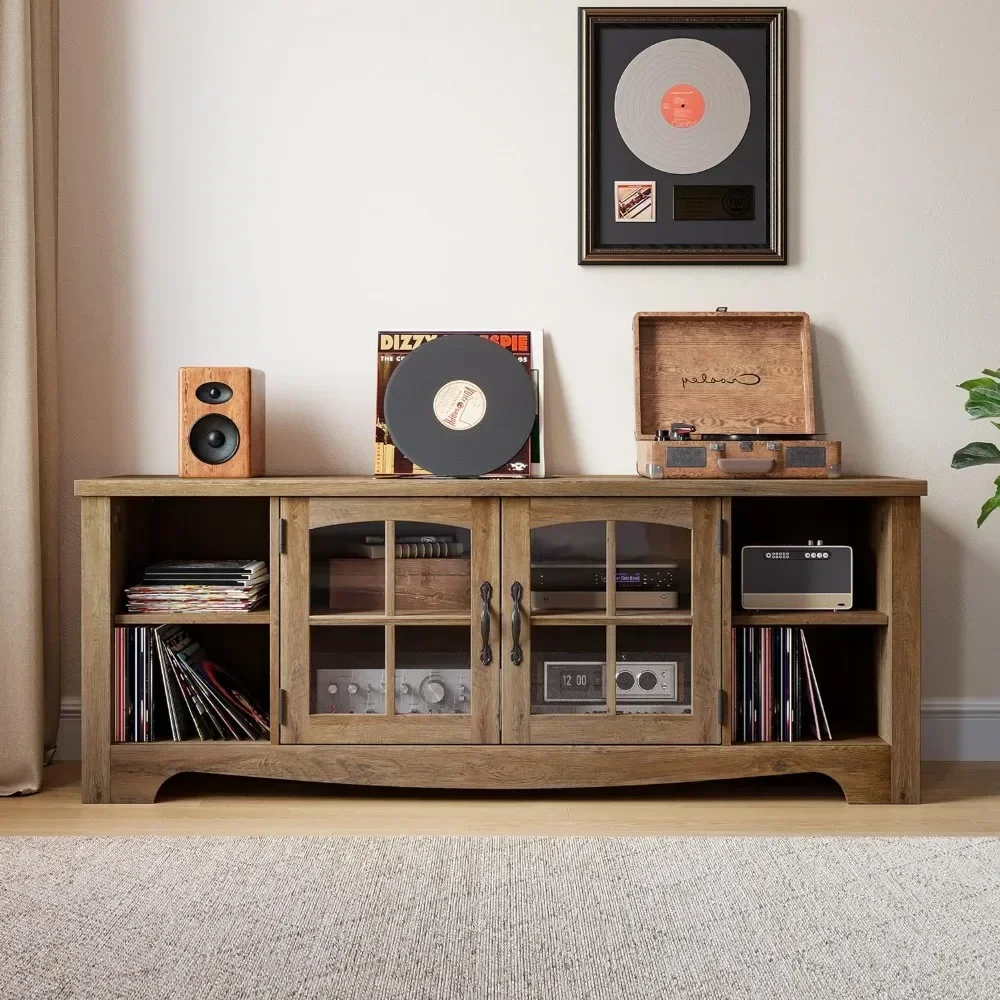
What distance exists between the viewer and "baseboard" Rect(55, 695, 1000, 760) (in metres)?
2.66

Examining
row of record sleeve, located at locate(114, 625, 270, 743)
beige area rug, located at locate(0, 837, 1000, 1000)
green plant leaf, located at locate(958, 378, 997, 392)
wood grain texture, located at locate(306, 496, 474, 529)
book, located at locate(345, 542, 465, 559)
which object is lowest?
beige area rug, located at locate(0, 837, 1000, 1000)

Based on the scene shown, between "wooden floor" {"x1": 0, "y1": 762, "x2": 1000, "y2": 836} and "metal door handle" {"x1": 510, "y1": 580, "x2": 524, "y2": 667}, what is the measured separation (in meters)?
0.34

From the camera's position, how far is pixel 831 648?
2.62m

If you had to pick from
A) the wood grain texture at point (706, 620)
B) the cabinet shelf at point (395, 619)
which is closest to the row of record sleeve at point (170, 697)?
the cabinet shelf at point (395, 619)

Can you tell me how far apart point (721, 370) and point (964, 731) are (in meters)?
1.14

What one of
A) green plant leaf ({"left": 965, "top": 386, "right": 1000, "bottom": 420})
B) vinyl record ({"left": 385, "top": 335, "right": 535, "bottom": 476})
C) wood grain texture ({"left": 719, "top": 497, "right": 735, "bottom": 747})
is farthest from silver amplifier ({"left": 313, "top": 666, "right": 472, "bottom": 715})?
green plant leaf ({"left": 965, "top": 386, "right": 1000, "bottom": 420})

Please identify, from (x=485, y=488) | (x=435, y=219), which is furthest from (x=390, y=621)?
(x=435, y=219)

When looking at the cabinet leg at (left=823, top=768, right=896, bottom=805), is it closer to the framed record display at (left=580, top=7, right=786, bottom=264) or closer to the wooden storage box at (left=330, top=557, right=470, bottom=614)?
the wooden storage box at (left=330, top=557, right=470, bottom=614)

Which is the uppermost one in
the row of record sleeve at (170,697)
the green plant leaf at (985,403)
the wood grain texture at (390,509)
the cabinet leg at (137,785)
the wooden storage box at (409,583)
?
the green plant leaf at (985,403)

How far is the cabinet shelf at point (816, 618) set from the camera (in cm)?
233

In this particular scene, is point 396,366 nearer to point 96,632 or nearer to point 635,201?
point 635,201

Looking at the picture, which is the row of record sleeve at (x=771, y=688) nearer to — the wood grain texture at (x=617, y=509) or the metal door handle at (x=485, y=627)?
the wood grain texture at (x=617, y=509)

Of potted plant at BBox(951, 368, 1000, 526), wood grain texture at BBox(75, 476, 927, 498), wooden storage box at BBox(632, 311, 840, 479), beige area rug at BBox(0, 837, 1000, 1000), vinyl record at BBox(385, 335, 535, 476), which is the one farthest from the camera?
wooden storage box at BBox(632, 311, 840, 479)

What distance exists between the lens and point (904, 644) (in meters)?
2.30
